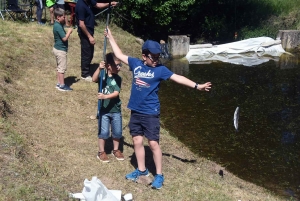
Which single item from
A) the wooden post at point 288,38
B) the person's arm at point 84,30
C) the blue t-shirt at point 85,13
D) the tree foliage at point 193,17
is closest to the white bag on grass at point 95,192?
the person's arm at point 84,30

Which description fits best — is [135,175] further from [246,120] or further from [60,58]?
[246,120]

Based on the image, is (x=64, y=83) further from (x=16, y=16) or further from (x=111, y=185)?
(x=16, y=16)

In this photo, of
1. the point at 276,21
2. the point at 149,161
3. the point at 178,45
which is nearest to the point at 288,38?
the point at 276,21

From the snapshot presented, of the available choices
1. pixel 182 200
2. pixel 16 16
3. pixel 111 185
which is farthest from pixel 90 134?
pixel 16 16

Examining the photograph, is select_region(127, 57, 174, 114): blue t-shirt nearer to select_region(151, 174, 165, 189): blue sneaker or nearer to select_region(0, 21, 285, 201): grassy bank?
select_region(151, 174, 165, 189): blue sneaker

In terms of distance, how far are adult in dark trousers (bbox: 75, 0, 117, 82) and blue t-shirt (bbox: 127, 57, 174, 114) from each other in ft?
12.2

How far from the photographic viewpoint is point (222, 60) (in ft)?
47.5

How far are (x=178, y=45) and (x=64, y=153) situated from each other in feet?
29.8

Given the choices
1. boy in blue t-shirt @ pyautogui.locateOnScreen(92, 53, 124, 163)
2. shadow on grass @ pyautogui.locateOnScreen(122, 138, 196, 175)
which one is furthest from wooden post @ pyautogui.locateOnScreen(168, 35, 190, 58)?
boy in blue t-shirt @ pyautogui.locateOnScreen(92, 53, 124, 163)

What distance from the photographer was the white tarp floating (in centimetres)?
1467

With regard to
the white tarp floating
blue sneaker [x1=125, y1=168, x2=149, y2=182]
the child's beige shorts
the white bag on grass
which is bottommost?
the white tarp floating

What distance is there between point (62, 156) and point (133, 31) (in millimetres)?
11089

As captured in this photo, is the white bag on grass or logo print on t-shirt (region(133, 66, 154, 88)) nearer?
the white bag on grass

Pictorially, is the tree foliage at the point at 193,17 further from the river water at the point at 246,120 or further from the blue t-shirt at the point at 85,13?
the blue t-shirt at the point at 85,13
